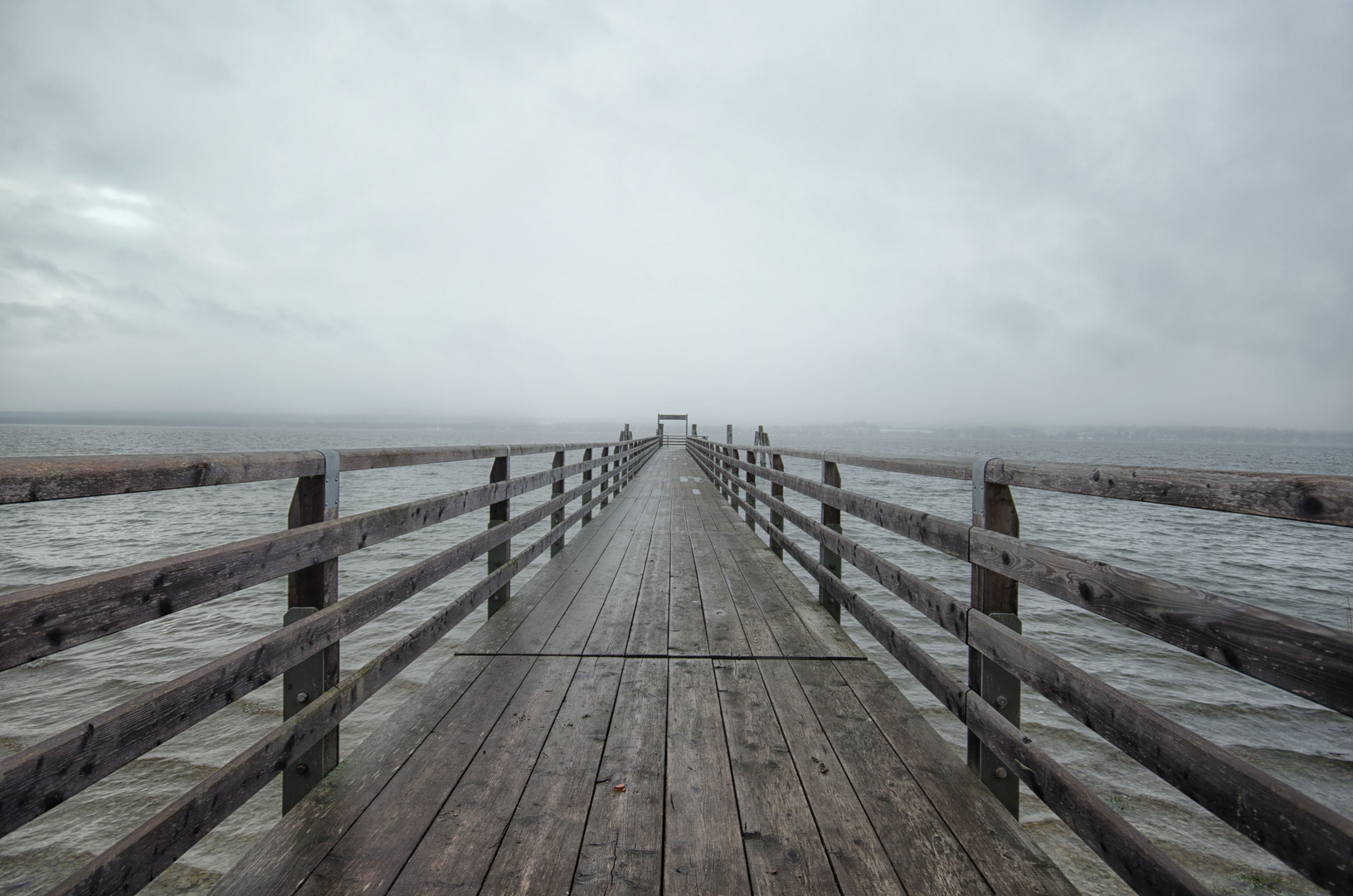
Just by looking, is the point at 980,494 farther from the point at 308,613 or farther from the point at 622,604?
the point at 622,604

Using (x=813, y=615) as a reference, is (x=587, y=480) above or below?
above

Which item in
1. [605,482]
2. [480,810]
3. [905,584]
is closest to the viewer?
[480,810]

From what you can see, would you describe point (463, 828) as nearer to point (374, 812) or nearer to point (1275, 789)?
Result: point (374, 812)

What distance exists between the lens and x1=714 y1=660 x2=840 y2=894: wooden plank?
1.67 m

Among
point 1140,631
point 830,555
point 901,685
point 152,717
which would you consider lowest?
point 901,685

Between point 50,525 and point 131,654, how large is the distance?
14642mm

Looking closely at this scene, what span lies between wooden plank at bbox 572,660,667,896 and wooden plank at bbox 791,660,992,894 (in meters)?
0.70

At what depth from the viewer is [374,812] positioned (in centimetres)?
192

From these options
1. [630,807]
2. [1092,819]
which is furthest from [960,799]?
[630,807]

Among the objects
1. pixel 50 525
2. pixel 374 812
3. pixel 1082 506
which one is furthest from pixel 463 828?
pixel 1082 506

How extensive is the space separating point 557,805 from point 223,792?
0.95 metres

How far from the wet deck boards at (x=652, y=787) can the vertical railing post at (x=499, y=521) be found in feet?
1.75

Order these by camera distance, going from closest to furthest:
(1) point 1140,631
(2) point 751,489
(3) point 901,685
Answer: (1) point 1140,631, (3) point 901,685, (2) point 751,489

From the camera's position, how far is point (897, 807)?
1966mm
